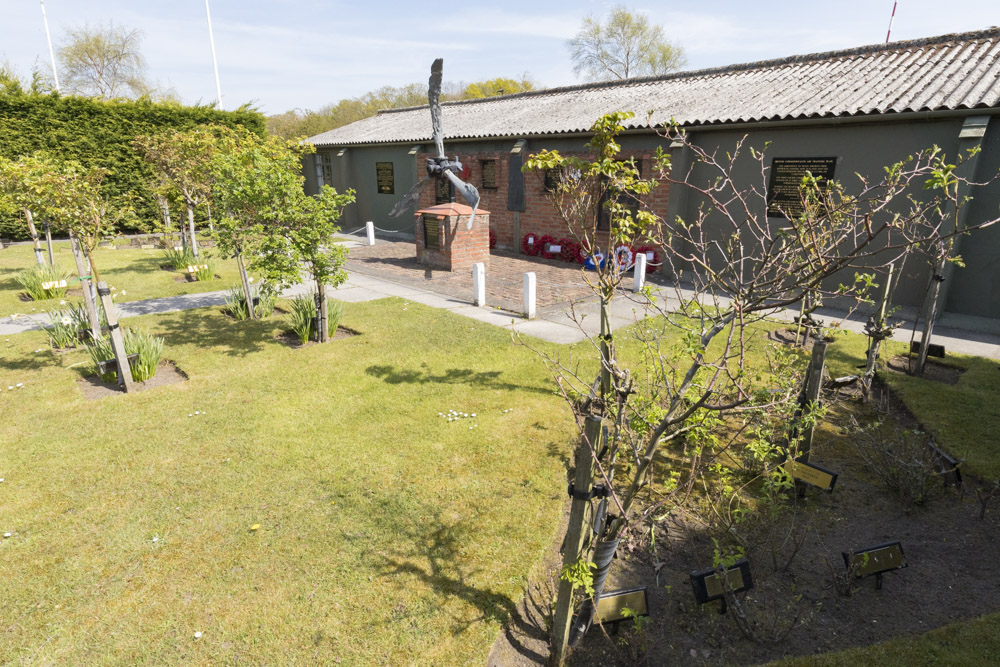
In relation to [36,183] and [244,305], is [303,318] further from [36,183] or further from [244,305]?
[36,183]

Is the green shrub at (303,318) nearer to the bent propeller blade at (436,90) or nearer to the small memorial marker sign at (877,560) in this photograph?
the bent propeller blade at (436,90)

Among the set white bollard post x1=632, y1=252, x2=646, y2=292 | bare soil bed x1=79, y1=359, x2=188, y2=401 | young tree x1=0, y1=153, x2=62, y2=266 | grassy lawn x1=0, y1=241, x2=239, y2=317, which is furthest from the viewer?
white bollard post x1=632, y1=252, x2=646, y2=292

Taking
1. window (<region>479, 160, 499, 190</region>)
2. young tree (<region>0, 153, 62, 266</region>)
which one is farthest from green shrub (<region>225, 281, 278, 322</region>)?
window (<region>479, 160, 499, 190</region>)

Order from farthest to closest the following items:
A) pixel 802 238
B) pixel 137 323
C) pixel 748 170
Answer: pixel 748 170, pixel 137 323, pixel 802 238

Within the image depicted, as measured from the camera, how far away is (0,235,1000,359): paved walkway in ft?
27.9

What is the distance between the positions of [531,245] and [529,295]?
6931mm

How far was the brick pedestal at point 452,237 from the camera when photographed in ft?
44.0

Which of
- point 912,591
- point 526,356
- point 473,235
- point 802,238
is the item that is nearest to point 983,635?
point 912,591

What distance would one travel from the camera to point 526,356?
763 cm

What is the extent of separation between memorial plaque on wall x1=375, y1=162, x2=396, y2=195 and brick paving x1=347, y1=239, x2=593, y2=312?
4.88m

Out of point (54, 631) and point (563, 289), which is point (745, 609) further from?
point (563, 289)

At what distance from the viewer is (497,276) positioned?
13180 mm

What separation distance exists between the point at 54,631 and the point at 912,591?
549cm

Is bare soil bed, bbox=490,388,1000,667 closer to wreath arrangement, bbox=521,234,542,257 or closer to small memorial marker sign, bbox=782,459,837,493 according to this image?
small memorial marker sign, bbox=782,459,837,493
